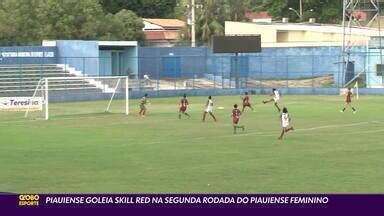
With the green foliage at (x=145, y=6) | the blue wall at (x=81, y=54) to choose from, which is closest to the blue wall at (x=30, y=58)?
the blue wall at (x=81, y=54)

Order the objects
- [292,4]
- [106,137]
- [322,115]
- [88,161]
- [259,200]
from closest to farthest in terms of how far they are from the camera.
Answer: [259,200] → [88,161] → [106,137] → [322,115] → [292,4]

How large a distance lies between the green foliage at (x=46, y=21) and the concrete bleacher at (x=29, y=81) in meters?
14.4

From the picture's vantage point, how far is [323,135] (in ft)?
95.1

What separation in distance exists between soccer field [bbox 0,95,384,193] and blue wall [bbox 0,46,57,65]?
25618mm

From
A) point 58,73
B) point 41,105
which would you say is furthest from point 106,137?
Result: point 58,73

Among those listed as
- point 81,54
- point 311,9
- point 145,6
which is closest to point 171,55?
point 81,54

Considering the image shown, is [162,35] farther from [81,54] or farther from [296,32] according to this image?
[81,54]

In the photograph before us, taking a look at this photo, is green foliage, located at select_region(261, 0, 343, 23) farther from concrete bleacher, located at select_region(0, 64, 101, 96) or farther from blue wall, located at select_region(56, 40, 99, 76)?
concrete bleacher, located at select_region(0, 64, 101, 96)

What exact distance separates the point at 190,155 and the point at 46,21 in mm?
59569

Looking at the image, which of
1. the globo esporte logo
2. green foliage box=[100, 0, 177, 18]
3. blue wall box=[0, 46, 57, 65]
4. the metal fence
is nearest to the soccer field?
the globo esporte logo

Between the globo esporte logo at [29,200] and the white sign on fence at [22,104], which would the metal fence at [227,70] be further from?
the globo esporte logo at [29,200]

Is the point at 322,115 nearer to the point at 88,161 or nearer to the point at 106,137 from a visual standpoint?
the point at 106,137

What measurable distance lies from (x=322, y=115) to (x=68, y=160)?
A: 2216 centimetres

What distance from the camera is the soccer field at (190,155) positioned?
631 inches
